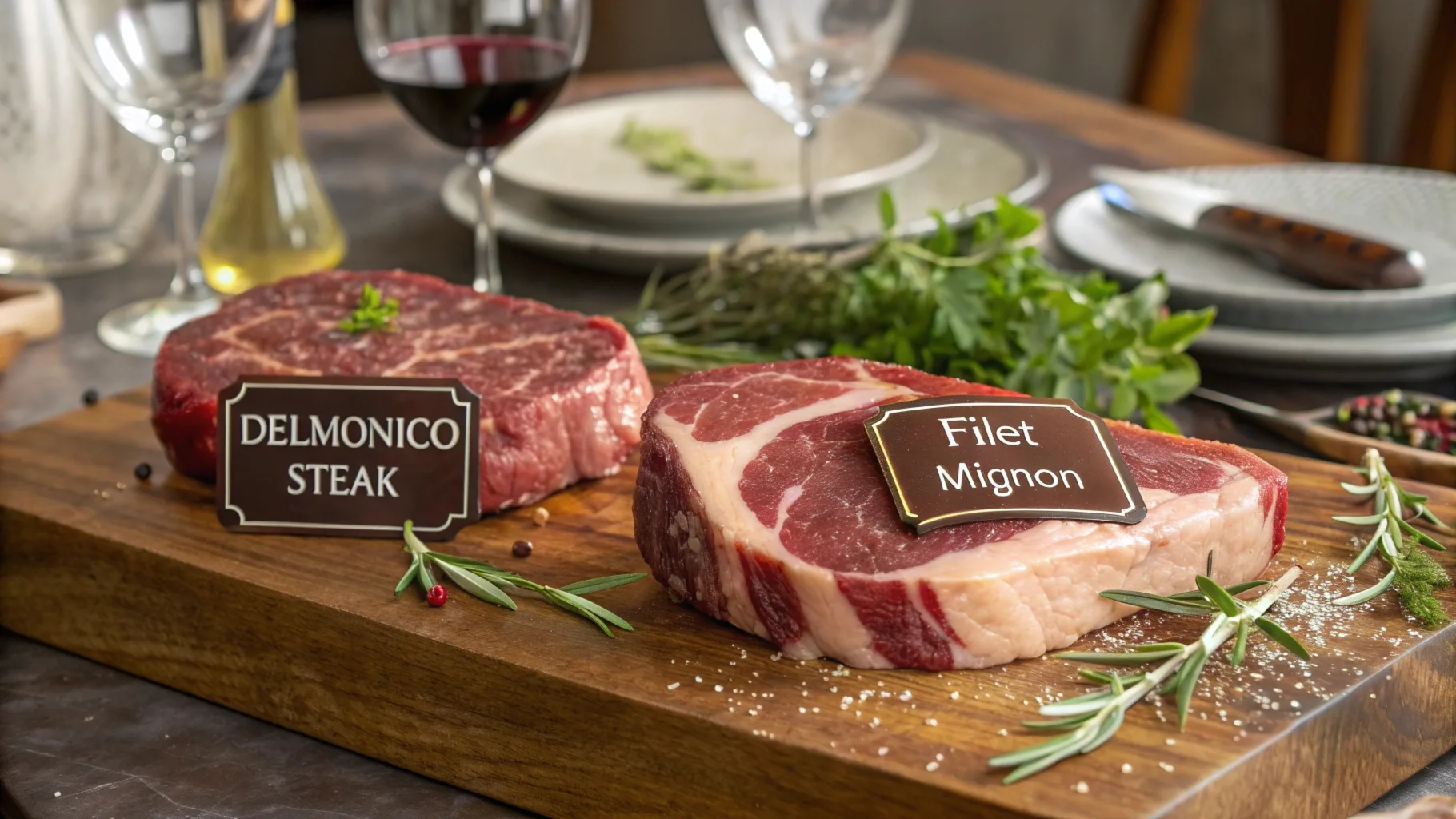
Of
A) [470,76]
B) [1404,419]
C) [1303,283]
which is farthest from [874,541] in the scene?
[1303,283]

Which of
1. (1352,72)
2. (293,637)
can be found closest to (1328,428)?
(293,637)

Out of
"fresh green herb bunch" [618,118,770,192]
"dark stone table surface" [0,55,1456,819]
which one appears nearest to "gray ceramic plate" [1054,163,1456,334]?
"dark stone table surface" [0,55,1456,819]

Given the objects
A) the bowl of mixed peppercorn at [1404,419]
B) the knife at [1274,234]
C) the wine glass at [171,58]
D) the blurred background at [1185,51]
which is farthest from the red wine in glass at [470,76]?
the blurred background at [1185,51]

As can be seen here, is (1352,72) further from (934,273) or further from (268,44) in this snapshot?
(268,44)

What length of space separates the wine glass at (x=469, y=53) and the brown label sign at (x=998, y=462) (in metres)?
0.82

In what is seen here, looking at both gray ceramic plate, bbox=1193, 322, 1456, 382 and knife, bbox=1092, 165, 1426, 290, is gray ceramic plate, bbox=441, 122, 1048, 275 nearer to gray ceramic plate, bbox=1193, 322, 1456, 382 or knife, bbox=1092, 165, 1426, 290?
knife, bbox=1092, 165, 1426, 290

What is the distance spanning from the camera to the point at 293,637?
1.26m

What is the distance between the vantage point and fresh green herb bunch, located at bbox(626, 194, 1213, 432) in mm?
1637

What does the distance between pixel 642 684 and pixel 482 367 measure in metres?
0.50

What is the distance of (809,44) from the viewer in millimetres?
1999

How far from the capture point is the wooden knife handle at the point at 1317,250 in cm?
181

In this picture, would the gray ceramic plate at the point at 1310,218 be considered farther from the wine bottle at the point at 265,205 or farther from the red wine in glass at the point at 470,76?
the wine bottle at the point at 265,205

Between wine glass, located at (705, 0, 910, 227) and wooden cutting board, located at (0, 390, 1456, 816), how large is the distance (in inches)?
30.6

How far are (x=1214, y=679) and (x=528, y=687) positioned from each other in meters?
0.52
